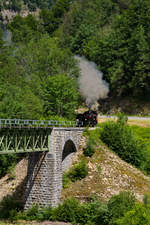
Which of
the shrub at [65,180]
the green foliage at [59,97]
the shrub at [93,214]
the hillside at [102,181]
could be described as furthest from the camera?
the green foliage at [59,97]

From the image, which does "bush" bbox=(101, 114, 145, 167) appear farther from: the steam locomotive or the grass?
the grass

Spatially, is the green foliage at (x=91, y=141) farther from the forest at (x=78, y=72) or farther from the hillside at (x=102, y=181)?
the forest at (x=78, y=72)

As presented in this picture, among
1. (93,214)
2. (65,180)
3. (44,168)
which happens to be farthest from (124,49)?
(93,214)

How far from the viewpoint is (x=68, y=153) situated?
162 feet

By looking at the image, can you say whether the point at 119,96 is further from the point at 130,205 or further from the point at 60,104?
the point at 130,205

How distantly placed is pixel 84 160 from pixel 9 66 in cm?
4486

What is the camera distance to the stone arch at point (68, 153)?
47.7m

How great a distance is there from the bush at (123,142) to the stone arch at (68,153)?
465 centimetres

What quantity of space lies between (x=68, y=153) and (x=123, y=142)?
23.4 feet

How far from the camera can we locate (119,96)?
91312 mm

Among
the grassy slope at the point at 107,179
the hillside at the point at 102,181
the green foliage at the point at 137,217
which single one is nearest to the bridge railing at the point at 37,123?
the hillside at the point at 102,181

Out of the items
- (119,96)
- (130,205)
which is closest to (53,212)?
(130,205)

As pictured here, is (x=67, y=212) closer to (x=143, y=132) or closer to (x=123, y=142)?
(x=123, y=142)

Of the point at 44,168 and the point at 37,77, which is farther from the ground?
the point at 37,77
